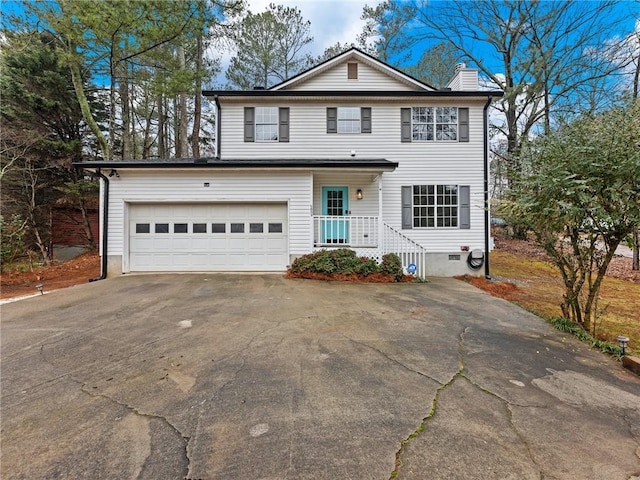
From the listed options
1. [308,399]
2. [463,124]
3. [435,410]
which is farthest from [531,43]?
[308,399]

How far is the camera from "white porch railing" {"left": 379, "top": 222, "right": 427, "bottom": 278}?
8821 mm

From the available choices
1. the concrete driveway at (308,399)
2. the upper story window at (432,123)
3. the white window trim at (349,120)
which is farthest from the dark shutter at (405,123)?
the concrete driveway at (308,399)

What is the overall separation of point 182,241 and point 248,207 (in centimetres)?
226

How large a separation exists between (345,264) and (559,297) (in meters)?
5.50

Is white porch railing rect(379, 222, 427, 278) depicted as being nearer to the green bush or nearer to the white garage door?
the green bush

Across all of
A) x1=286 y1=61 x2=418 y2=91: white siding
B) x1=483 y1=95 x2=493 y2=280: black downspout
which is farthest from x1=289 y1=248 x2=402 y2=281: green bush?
x1=286 y1=61 x2=418 y2=91: white siding

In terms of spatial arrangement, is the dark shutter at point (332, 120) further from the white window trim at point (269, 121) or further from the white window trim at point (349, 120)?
the white window trim at point (269, 121)

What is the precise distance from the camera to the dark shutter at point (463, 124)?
10.1 m

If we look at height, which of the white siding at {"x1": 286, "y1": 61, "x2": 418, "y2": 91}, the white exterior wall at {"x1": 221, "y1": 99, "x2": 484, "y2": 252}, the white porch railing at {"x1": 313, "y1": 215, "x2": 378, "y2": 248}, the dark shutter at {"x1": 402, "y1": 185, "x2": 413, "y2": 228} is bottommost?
the white porch railing at {"x1": 313, "y1": 215, "x2": 378, "y2": 248}

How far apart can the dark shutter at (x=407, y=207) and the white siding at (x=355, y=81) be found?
4289 mm

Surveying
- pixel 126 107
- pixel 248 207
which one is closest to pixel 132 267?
pixel 248 207

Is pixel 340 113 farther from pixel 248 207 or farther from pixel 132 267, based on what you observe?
pixel 132 267

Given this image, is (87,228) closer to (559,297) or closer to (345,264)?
(345,264)

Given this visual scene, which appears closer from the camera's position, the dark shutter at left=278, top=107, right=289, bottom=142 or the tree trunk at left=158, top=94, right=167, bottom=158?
the dark shutter at left=278, top=107, right=289, bottom=142
